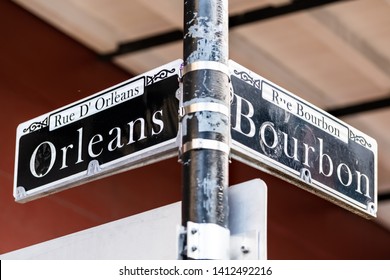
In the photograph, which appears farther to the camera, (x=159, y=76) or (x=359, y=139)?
(x=359, y=139)

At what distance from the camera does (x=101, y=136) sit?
339 centimetres

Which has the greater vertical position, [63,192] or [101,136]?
[63,192]

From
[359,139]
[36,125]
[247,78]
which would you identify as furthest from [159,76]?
[359,139]

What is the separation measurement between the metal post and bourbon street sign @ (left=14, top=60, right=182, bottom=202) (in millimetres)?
322

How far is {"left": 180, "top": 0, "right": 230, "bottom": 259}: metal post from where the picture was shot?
8.43 feet

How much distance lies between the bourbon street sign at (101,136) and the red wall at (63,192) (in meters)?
4.03

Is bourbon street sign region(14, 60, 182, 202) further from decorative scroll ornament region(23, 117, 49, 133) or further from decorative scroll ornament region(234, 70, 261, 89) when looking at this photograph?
decorative scroll ornament region(234, 70, 261, 89)

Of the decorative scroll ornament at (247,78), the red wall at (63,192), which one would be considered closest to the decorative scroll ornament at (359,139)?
the decorative scroll ornament at (247,78)

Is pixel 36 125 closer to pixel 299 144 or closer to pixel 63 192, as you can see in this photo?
pixel 299 144

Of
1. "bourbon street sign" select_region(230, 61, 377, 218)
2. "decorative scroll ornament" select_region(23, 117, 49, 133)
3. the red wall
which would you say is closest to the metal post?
"bourbon street sign" select_region(230, 61, 377, 218)

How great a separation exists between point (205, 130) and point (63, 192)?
5.55 m

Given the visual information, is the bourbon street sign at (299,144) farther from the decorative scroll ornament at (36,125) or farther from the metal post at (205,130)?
the decorative scroll ornament at (36,125)

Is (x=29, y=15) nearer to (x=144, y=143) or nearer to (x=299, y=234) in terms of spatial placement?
(x=299, y=234)
